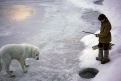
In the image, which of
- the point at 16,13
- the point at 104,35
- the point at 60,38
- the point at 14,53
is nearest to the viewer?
the point at 104,35

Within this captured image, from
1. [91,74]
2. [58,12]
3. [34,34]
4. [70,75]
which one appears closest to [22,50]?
[70,75]

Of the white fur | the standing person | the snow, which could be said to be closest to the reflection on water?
the snow

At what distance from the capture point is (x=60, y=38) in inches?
413

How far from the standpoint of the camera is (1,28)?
41.3 feet

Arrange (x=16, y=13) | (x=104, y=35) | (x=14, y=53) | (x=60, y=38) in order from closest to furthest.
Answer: (x=104, y=35)
(x=14, y=53)
(x=60, y=38)
(x=16, y=13)

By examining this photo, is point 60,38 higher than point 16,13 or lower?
lower

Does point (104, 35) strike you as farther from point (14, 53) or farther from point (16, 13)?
point (16, 13)

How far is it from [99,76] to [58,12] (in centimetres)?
1098

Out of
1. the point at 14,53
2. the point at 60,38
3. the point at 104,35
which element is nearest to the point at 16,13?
the point at 60,38

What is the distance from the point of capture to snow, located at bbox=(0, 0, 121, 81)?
6.96 m

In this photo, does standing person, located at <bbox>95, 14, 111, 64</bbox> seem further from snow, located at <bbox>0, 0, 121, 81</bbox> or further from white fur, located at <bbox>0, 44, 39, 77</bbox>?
white fur, located at <bbox>0, 44, 39, 77</bbox>

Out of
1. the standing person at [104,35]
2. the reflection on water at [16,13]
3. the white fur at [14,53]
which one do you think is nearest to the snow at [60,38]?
the reflection on water at [16,13]

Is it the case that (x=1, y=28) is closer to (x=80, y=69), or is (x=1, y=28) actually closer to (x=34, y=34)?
(x=34, y=34)

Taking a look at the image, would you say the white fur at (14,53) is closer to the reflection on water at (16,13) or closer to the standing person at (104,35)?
the standing person at (104,35)
